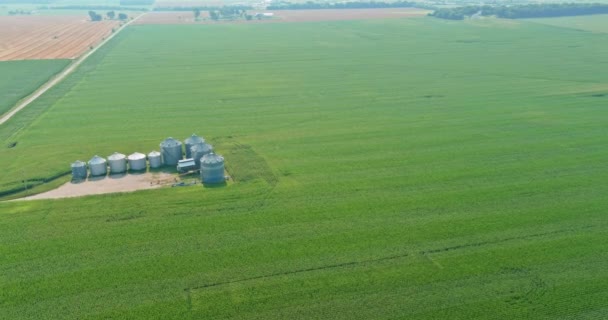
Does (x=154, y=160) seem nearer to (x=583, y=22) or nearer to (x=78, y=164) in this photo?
(x=78, y=164)

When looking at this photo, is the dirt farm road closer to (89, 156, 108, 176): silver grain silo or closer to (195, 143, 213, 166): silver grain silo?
(89, 156, 108, 176): silver grain silo

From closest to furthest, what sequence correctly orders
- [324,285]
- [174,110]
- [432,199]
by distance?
[324,285], [432,199], [174,110]

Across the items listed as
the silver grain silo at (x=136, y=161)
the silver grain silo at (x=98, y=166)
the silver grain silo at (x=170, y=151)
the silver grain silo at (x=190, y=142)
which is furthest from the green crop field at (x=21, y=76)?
the silver grain silo at (x=190, y=142)

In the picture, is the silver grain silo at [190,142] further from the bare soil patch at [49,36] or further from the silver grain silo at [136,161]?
the bare soil patch at [49,36]

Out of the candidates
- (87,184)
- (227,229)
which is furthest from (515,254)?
(87,184)

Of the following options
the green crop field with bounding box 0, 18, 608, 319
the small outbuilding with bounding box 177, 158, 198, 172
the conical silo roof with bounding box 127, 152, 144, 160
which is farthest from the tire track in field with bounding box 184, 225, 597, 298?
the conical silo roof with bounding box 127, 152, 144, 160

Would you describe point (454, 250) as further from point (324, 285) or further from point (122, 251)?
point (122, 251)
